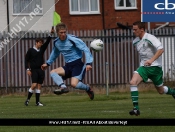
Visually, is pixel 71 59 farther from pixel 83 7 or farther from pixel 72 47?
pixel 83 7

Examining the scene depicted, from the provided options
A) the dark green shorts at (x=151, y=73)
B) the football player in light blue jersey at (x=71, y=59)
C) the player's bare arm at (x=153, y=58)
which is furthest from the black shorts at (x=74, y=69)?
the player's bare arm at (x=153, y=58)

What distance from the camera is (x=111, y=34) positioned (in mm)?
30672

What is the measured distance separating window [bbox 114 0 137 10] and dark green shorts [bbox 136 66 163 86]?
28.6m

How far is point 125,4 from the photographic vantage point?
43281 mm

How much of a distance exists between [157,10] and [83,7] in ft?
23.3

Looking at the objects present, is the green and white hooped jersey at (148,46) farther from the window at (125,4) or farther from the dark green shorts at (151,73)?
the window at (125,4)

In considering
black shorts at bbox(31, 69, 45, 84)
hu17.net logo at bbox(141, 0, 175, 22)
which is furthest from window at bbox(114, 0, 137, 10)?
black shorts at bbox(31, 69, 45, 84)

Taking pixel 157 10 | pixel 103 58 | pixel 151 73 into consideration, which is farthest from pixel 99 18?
pixel 151 73

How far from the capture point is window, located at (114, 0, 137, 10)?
43156 mm

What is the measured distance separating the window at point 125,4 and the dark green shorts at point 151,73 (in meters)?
28.6

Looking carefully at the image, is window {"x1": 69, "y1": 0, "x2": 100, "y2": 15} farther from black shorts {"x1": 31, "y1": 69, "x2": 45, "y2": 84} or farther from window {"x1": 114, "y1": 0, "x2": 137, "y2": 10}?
black shorts {"x1": 31, "y1": 69, "x2": 45, "y2": 84}

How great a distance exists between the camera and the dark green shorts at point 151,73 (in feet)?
47.1
